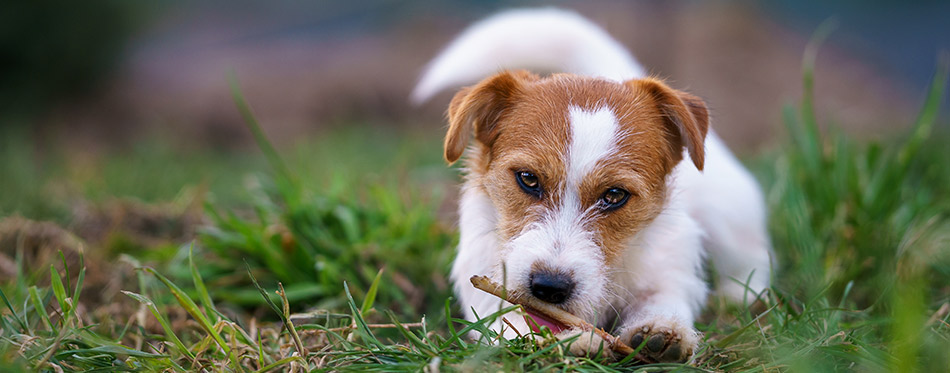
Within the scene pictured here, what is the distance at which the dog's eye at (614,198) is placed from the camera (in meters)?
2.46

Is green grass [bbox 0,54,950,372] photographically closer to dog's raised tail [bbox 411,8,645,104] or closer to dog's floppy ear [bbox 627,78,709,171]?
dog's floppy ear [bbox 627,78,709,171]

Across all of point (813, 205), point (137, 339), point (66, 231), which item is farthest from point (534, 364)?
point (66, 231)

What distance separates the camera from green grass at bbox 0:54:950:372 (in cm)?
226

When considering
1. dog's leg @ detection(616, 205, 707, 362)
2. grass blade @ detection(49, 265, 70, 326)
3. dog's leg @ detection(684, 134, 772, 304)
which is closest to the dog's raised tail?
dog's leg @ detection(684, 134, 772, 304)

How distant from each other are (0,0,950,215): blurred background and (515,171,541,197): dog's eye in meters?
4.94

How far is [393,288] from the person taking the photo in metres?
3.36

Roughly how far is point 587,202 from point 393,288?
1.34 m

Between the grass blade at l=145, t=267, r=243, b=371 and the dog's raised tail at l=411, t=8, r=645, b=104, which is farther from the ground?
the dog's raised tail at l=411, t=8, r=645, b=104

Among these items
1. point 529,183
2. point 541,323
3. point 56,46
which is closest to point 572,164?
point 529,183

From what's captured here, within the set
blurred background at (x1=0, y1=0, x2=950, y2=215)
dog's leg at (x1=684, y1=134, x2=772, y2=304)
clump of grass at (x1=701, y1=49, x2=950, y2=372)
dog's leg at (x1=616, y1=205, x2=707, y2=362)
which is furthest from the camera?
blurred background at (x1=0, y1=0, x2=950, y2=215)

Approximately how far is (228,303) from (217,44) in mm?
9660

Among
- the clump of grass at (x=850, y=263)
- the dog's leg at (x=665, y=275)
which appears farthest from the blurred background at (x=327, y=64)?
the dog's leg at (x=665, y=275)

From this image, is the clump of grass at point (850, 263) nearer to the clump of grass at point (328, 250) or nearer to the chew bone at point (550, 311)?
the chew bone at point (550, 311)

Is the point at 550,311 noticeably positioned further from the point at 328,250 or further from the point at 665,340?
the point at 328,250
